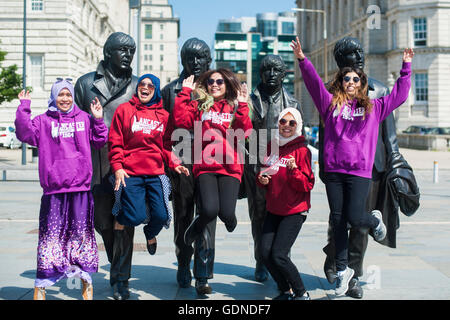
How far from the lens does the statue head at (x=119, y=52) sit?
558 cm

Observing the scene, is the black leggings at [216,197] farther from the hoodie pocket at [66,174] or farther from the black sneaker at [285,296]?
the hoodie pocket at [66,174]

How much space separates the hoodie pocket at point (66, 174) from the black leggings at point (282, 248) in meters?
1.57

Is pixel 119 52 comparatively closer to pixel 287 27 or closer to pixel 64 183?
pixel 64 183

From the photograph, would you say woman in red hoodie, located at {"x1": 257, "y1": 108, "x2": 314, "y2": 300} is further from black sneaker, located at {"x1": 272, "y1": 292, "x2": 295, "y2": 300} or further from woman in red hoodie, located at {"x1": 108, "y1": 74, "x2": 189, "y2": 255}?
woman in red hoodie, located at {"x1": 108, "y1": 74, "x2": 189, "y2": 255}

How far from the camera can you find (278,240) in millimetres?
5012

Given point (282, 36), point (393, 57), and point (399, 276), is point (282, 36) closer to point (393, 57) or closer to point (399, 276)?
point (393, 57)

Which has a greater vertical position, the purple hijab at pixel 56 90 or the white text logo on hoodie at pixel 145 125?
the purple hijab at pixel 56 90

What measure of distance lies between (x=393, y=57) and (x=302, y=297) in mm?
51781

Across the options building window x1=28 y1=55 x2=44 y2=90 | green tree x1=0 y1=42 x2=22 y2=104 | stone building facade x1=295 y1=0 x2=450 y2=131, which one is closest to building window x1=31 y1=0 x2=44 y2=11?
building window x1=28 y1=55 x2=44 y2=90

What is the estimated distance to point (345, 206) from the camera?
5211mm

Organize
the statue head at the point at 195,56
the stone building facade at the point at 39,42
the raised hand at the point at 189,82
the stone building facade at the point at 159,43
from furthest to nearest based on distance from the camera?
the stone building facade at the point at 159,43 → the stone building facade at the point at 39,42 → the statue head at the point at 195,56 → the raised hand at the point at 189,82

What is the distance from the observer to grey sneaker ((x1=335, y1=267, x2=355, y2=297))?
16.9 ft

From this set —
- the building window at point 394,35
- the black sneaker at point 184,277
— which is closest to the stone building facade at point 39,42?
the building window at point 394,35

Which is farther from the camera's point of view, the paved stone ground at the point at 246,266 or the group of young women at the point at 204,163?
the paved stone ground at the point at 246,266
